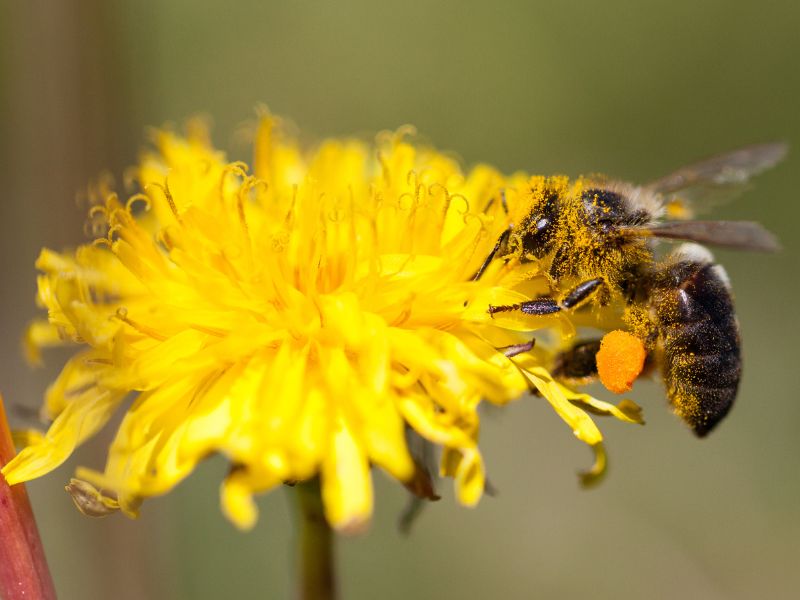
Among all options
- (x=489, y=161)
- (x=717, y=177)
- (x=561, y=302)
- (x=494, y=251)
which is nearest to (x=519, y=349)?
(x=561, y=302)

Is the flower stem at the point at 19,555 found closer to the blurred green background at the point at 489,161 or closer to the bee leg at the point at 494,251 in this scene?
the blurred green background at the point at 489,161

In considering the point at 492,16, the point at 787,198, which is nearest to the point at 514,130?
the point at 492,16

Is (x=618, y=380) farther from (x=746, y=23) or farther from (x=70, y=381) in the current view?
(x=746, y=23)

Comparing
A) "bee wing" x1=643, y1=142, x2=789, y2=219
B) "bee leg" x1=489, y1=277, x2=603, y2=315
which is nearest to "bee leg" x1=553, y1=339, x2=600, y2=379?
"bee leg" x1=489, y1=277, x2=603, y2=315

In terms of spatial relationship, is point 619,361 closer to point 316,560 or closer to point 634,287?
point 634,287

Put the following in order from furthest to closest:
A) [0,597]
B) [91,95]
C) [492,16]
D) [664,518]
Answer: [492,16], [664,518], [91,95], [0,597]

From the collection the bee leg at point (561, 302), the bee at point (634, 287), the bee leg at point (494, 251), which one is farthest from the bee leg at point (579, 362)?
the bee leg at point (494, 251)
